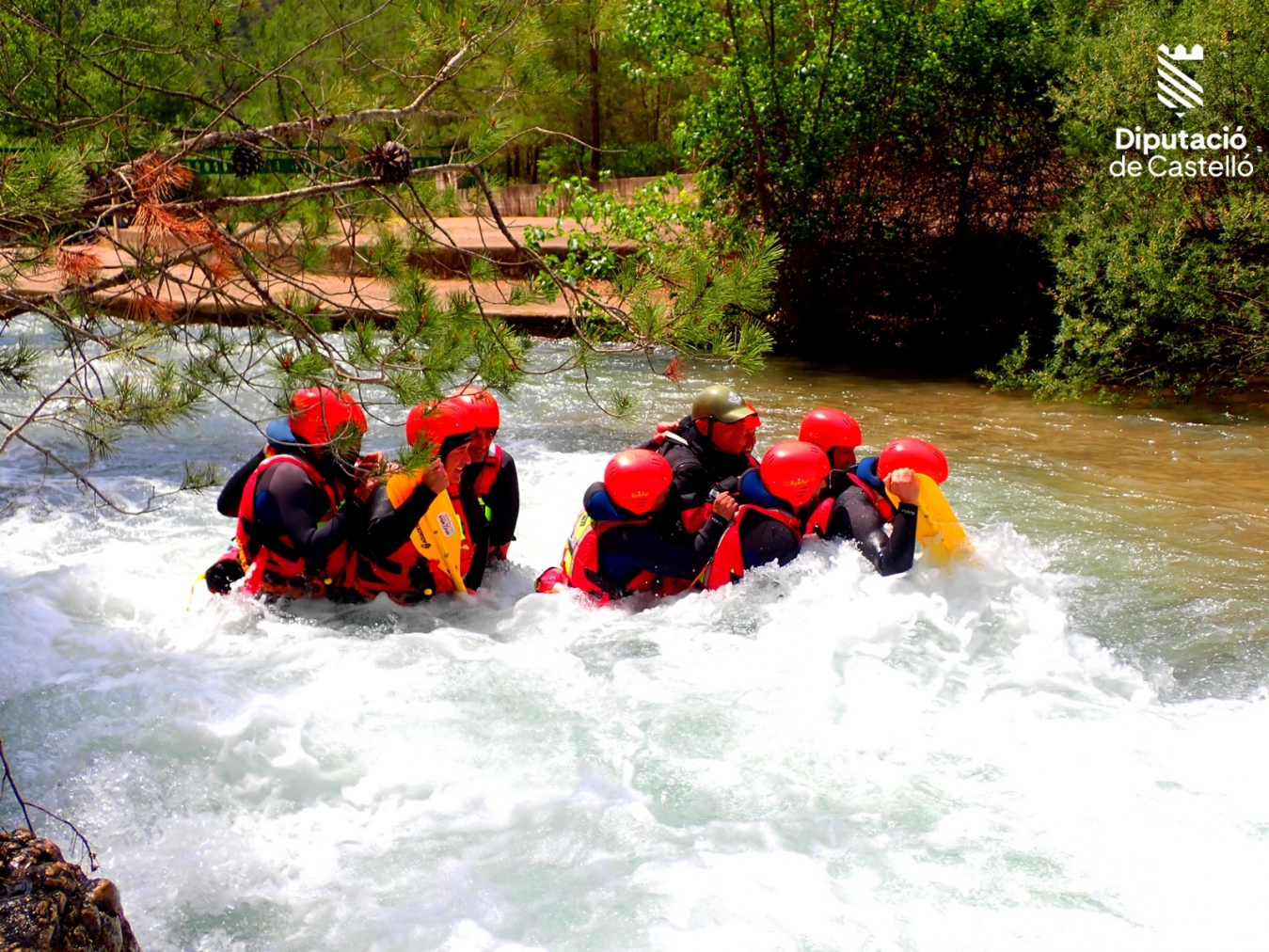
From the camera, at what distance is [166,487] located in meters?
9.41

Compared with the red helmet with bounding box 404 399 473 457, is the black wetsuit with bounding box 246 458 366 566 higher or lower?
lower

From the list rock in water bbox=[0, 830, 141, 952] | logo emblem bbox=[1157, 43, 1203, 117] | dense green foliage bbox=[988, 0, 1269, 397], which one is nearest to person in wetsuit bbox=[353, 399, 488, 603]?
rock in water bbox=[0, 830, 141, 952]

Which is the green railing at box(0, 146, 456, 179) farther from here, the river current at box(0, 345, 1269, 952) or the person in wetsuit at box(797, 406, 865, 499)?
the person in wetsuit at box(797, 406, 865, 499)

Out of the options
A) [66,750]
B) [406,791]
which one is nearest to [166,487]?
A: [66,750]

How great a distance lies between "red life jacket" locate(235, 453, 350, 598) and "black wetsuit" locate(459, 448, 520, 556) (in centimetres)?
64

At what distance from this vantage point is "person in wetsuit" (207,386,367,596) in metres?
5.47

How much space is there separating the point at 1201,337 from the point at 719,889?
8.86m

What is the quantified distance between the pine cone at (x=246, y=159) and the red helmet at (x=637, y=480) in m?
2.41

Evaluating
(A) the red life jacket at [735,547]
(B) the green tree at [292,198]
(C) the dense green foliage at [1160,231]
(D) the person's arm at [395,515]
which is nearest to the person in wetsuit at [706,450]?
(A) the red life jacket at [735,547]

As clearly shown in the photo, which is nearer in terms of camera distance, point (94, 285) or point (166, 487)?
point (94, 285)

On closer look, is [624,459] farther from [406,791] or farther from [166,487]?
[166,487]

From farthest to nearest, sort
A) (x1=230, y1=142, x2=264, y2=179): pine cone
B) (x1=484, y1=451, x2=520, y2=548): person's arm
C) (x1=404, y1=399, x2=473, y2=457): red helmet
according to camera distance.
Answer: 1. (x1=484, y1=451, x2=520, y2=548): person's arm
2. (x1=404, y1=399, x2=473, y2=457): red helmet
3. (x1=230, y1=142, x2=264, y2=179): pine cone

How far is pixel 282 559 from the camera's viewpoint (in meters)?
5.86

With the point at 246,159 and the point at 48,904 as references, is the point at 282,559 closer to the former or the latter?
the point at 246,159
